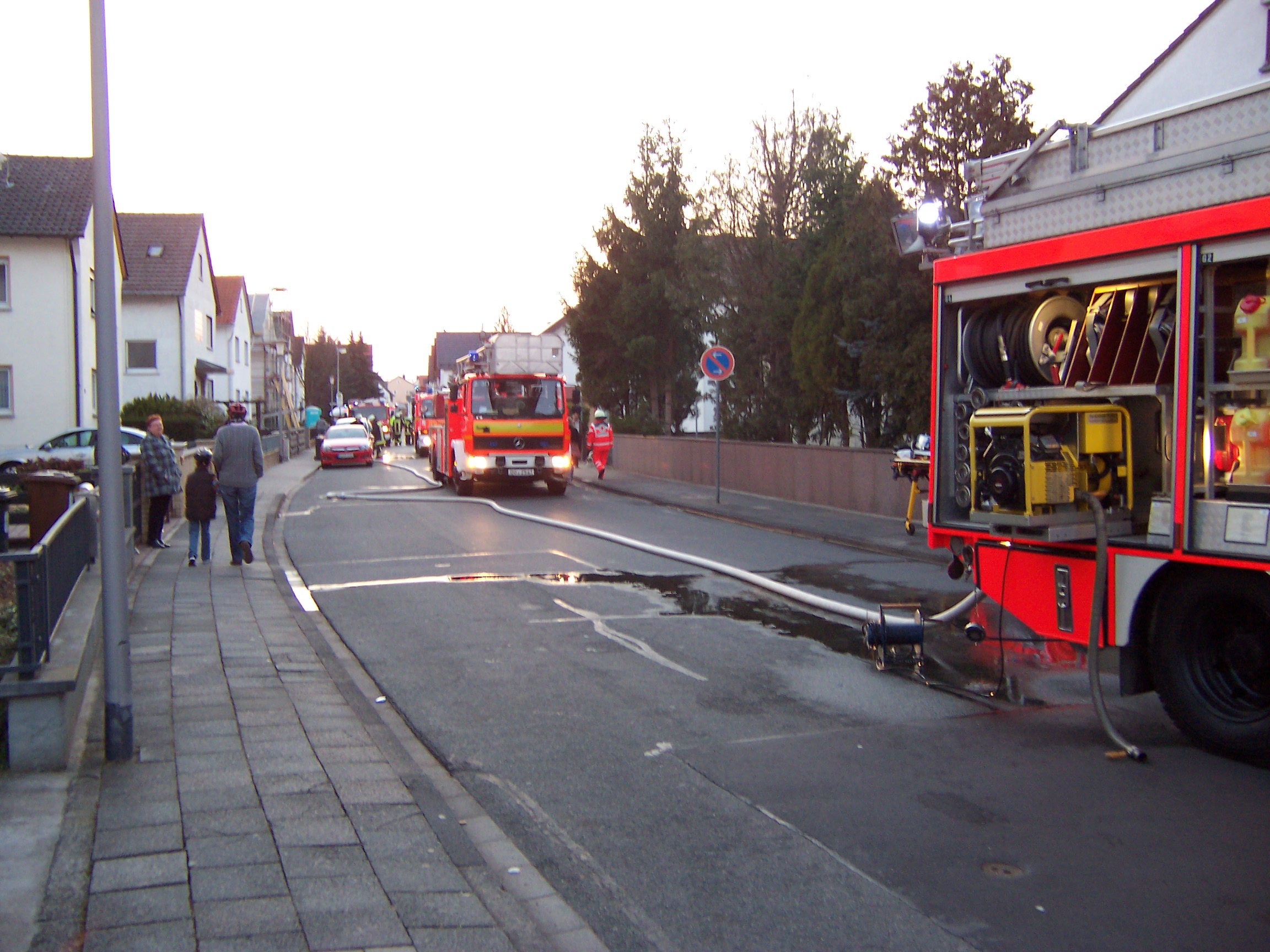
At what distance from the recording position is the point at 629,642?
8.37 metres

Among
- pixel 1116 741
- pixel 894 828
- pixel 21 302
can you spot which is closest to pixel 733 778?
pixel 894 828

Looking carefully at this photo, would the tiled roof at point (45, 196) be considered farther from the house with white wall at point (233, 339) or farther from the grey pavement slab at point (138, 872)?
the grey pavement slab at point (138, 872)

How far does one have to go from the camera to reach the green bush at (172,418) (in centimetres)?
3212

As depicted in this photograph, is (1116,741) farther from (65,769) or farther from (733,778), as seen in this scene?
(65,769)

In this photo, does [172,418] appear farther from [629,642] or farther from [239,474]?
[629,642]

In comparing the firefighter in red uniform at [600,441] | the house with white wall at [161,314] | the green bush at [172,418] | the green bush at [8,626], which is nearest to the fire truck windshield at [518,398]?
the firefighter in red uniform at [600,441]

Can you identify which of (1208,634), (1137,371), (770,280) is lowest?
(1208,634)

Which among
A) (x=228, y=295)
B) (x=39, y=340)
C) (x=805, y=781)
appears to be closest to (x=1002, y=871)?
(x=805, y=781)

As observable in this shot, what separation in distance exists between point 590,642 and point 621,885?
4257mm

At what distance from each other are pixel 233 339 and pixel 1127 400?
2136 inches

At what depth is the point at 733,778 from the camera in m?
5.29

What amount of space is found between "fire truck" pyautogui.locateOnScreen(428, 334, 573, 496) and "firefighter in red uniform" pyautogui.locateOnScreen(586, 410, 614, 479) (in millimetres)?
3158

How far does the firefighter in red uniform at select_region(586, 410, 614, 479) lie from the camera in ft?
88.8

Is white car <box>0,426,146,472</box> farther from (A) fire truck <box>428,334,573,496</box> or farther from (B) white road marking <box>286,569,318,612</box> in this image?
(B) white road marking <box>286,569,318,612</box>
